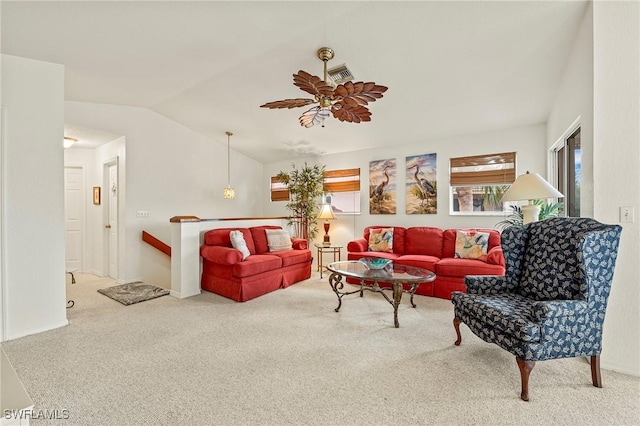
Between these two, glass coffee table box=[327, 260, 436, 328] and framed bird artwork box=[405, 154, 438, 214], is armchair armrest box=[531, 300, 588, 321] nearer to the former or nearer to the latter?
glass coffee table box=[327, 260, 436, 328]

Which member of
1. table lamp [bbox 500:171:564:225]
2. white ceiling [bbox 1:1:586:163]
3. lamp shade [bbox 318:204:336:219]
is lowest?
lamp shade [bbox 318:204:336:219]

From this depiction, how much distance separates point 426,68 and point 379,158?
2.36 m

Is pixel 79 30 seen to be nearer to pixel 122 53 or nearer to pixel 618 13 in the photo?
pixel 122 53

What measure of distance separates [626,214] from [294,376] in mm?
2701

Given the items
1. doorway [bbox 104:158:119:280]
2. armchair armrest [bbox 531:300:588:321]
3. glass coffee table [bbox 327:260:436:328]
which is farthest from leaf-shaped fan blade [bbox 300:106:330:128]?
doorway [bbox 104:158:119:280]

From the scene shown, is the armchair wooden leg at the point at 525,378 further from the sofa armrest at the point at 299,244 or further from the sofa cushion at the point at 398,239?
the sofa armrest at the point at 299,244

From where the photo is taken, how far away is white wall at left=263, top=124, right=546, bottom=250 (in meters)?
4.18

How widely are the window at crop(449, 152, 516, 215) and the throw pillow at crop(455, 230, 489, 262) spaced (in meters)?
0.59

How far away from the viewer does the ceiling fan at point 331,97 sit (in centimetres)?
230

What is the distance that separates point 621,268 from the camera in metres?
2.19

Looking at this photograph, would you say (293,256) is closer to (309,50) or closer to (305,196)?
(305,196)

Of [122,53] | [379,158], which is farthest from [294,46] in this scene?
[379,158]

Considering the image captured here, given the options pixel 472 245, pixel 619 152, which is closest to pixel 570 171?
pixel 619 152

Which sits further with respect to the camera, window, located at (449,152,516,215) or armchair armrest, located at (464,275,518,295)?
window, located at (449,152,516,215)
